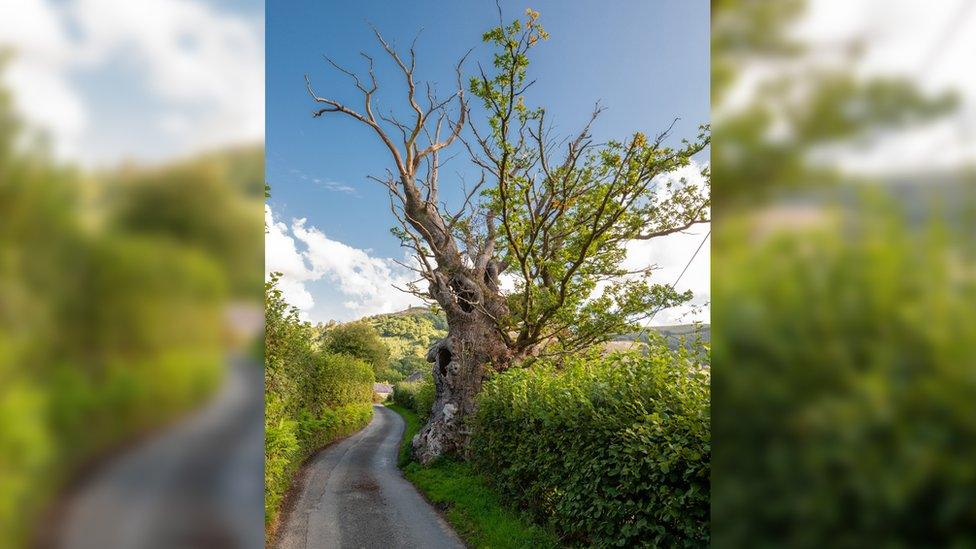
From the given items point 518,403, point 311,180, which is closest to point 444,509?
point 518,403

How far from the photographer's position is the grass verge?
17.9 feet

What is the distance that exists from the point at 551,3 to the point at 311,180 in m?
7.75

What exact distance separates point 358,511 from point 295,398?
3382 mm

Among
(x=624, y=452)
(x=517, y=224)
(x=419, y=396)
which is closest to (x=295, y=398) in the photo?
(x=517, y=224)

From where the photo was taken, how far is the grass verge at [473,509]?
5466mm
